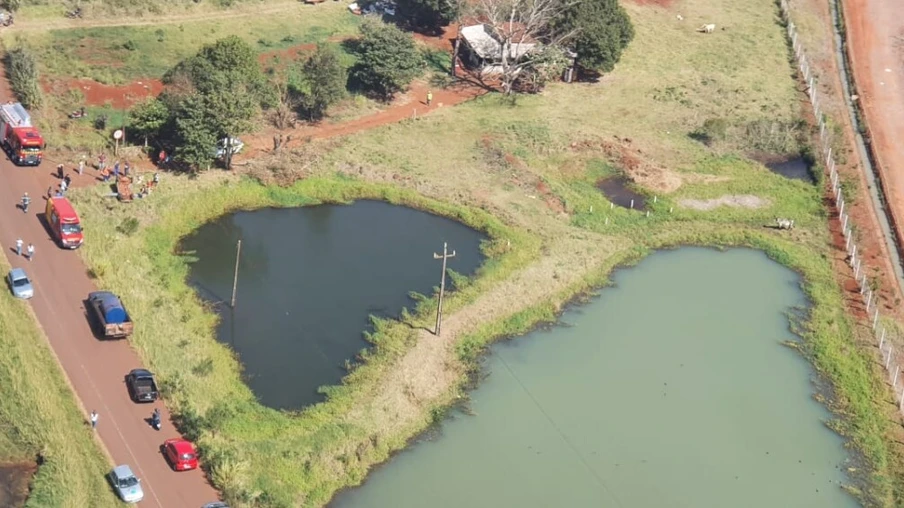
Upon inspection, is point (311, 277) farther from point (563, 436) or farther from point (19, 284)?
point (563, 436)

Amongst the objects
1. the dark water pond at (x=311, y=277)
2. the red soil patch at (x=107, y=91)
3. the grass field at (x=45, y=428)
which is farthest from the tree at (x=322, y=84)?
the grass field at (x=45, y=428)

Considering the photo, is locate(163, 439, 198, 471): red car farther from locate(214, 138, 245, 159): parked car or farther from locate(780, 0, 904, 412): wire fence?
locate(780, 0, 904, 412): wire fence

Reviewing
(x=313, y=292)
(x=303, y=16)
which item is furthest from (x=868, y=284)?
(x=303, y=16)

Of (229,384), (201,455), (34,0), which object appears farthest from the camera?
(34,0)

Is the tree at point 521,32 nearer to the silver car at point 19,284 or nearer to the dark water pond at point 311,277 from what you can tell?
the dark water pond at point 311,277

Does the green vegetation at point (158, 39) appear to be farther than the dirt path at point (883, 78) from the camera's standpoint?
Yes

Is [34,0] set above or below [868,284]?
above

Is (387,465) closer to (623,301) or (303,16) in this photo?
(623,301)
